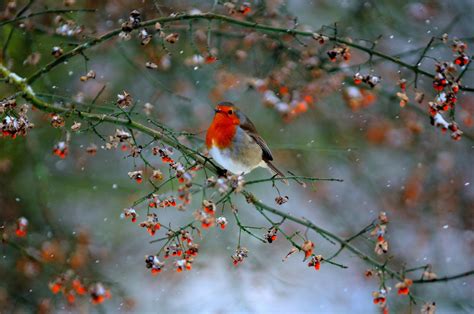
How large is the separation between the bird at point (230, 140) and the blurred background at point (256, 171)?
194 millimetres

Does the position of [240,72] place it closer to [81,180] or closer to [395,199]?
[81,180]

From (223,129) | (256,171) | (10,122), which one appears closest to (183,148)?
(10,122)

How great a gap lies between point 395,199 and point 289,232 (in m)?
1.61

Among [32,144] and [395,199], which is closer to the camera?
[32,144]

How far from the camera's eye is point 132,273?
29.6 ft

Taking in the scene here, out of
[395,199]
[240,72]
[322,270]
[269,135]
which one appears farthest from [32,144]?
[322,270]

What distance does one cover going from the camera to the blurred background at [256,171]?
5375 mm

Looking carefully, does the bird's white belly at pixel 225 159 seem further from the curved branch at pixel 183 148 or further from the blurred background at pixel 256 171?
the curved branch at pixel 183 148

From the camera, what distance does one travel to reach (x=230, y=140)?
4141 millimetres

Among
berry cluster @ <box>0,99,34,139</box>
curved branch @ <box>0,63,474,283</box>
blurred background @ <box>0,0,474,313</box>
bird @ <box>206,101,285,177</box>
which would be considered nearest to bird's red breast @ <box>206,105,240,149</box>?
bird @ <box>206,101,285,177</box>

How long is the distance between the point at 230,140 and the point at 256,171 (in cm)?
384

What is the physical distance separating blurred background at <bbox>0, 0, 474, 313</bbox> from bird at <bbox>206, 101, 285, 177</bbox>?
194 mm

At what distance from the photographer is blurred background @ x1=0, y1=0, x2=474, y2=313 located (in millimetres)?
5375

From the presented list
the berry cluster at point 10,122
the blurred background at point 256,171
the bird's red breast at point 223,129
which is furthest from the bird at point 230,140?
the berry cluster at point 10,122
